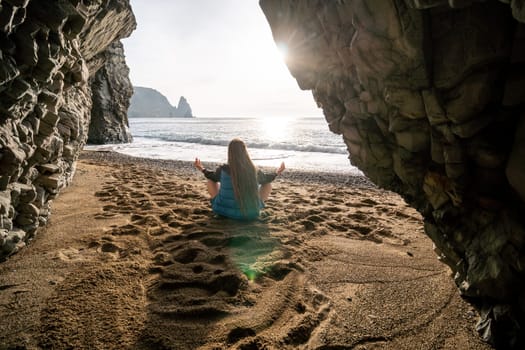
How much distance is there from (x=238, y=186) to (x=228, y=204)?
1.58 feet

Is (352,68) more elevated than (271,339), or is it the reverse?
(352,68)

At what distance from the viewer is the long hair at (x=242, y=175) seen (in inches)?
181

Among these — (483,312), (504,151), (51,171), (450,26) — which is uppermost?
(450,26)

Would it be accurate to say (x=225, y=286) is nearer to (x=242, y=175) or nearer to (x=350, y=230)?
(x=242, y=175)

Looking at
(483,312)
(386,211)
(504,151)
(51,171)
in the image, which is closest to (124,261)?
(51,171)

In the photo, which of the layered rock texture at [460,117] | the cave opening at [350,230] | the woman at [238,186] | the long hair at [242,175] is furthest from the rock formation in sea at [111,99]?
the layered rock texture at [460,117]

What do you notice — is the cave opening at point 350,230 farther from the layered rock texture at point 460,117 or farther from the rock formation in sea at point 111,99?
the rock formation in sea at point 111,99

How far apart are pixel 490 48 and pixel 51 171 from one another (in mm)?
5203

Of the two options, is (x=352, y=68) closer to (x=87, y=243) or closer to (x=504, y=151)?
(x=504, y=151)

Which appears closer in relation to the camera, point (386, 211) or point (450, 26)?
point (450, 26)

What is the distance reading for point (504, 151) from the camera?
6.40ft

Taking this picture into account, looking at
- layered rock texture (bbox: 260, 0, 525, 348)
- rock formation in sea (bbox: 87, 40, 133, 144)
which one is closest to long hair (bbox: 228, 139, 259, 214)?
layered rock texture (bbox: 260, 0, 525, 348)

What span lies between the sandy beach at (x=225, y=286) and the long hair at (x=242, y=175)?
0.44 meters

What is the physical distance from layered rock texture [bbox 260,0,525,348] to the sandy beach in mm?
630
